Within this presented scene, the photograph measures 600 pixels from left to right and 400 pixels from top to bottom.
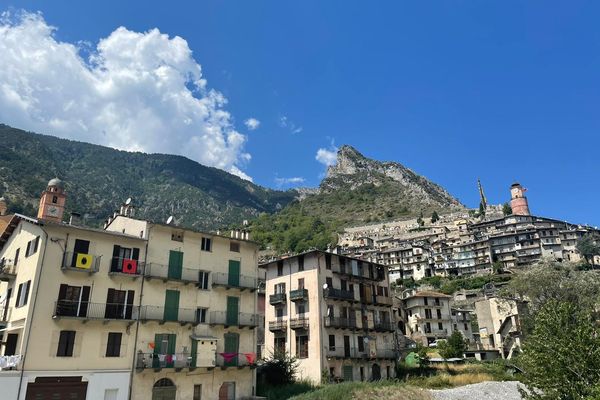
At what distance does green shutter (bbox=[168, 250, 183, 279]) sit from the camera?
3628cm

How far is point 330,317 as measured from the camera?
155 ft

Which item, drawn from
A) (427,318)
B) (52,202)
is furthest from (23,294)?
(427,318)

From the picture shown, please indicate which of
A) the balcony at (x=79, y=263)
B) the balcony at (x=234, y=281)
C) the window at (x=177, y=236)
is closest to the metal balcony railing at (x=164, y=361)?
the balcony at (x=234, y=281)

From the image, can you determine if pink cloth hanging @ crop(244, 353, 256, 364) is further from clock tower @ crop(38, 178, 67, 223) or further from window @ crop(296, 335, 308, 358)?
clock tower @ crop(38, 178, 67, 223)

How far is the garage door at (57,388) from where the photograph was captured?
28422 millimetres

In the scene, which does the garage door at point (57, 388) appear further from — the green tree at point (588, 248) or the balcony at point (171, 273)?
the green tree at point (588, 248)

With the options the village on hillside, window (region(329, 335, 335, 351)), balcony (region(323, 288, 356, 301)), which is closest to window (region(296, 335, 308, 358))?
the village on hillside

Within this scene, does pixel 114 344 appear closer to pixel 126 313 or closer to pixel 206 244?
pixel 126 313

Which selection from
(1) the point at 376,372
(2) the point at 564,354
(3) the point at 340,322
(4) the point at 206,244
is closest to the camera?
(2) the point at 564,354

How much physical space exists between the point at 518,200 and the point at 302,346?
15069 cm

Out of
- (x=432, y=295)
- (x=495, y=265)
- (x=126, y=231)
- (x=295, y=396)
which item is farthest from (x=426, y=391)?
(x=495, y=265)

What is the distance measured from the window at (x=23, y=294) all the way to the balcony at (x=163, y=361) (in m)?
8.29

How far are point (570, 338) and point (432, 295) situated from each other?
58.5 metres

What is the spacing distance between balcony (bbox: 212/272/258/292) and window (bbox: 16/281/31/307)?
43.4 ft
